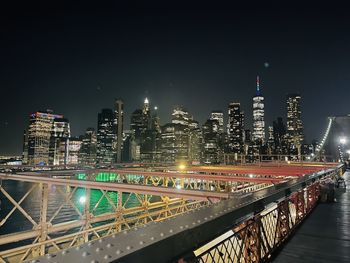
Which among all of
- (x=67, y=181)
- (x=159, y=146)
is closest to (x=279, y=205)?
(x=67, y=181)

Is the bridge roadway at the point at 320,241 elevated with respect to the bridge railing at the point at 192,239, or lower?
lower

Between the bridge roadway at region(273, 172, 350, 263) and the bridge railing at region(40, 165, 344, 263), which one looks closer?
the bridge railing at region(40, 165, 344, 263)

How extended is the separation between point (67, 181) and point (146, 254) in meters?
9.04

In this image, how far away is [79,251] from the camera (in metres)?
1.78

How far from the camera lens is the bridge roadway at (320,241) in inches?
181

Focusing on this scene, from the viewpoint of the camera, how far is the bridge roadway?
459 cm

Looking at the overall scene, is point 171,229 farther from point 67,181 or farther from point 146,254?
point 67,181

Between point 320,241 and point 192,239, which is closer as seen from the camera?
point 192,239

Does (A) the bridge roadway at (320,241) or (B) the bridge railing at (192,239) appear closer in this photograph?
(B) the bridge railing at (192,239)

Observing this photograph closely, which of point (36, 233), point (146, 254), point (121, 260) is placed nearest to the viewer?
point (121, 260)

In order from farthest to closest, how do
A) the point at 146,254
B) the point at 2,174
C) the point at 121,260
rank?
the point at 2,174
the point at 146,254
the point at 121,260

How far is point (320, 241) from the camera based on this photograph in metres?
5.51

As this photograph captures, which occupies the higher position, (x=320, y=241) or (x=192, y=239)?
(x=192, y=239)

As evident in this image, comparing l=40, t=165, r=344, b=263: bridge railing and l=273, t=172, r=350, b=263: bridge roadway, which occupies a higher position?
l=40, t=165, r=344, b=263: bridge railing
